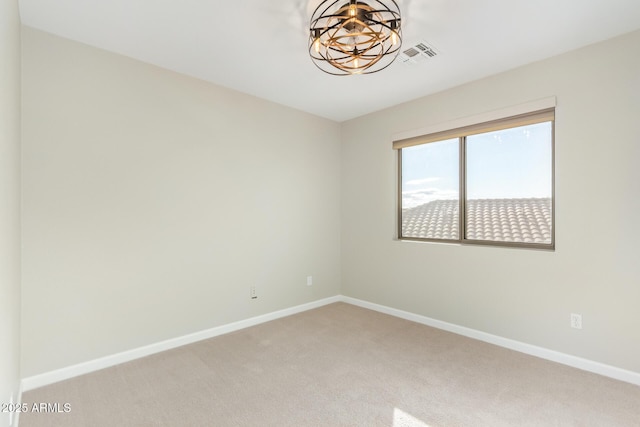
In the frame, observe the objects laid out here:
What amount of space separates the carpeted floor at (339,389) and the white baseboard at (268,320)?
0.07m

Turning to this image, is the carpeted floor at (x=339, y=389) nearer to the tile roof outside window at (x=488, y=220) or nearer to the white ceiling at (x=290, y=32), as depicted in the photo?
the tile roof outside window at (x=488, y=220)

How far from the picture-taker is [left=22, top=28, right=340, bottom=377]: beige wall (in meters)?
2.27

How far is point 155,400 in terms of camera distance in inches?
81.0

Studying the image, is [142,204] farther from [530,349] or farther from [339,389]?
[530,349]

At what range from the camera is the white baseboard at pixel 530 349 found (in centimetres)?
233

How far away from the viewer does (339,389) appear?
221 centimetres

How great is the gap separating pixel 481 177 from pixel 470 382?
1893mm

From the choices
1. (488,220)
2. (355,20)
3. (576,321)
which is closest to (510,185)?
(488,220)

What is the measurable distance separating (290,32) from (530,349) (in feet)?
10.5

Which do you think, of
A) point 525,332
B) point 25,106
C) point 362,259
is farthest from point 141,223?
point 525,332

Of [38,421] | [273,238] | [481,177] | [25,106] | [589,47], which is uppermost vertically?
[589,47]

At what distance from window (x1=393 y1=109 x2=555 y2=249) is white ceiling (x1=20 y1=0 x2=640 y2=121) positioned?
60 centimetres

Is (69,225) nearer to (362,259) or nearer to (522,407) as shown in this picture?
(362,259)

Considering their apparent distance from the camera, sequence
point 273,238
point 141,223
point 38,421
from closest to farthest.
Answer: point 38,421, point 141,223, point 273,238
